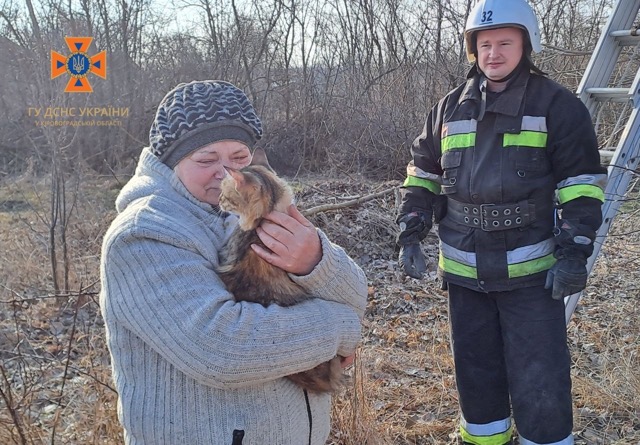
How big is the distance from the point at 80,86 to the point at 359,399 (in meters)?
8.36

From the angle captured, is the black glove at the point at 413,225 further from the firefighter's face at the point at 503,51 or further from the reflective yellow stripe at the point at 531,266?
the firefighter's face at the point at 503,51

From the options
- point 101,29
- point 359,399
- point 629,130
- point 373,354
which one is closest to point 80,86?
point 101,29

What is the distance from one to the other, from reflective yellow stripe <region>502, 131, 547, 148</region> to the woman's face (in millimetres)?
1499

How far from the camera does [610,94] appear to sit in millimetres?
3225

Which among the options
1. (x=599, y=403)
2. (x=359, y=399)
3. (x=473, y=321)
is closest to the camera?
(x=473, y=321)

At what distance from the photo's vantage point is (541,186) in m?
2.72

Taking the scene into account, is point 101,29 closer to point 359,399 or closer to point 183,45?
point 183,45

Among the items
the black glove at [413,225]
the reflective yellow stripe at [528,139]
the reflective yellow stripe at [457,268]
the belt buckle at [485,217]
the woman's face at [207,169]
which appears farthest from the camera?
the black glove at [413,225]

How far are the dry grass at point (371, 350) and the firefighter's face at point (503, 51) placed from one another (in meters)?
1.95

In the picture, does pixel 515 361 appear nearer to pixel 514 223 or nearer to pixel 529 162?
pixel 514 223

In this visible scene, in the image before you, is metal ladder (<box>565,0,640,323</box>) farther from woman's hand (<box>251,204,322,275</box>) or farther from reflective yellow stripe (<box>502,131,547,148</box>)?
woman's hand (<box>251,204,322,275</box>)

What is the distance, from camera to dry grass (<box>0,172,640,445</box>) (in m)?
3.10

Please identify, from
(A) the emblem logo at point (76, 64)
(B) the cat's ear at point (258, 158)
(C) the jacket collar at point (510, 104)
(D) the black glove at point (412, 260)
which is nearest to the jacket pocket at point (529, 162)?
(C) the jacket collar at point (510, 104)

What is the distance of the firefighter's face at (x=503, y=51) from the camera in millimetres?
2795
